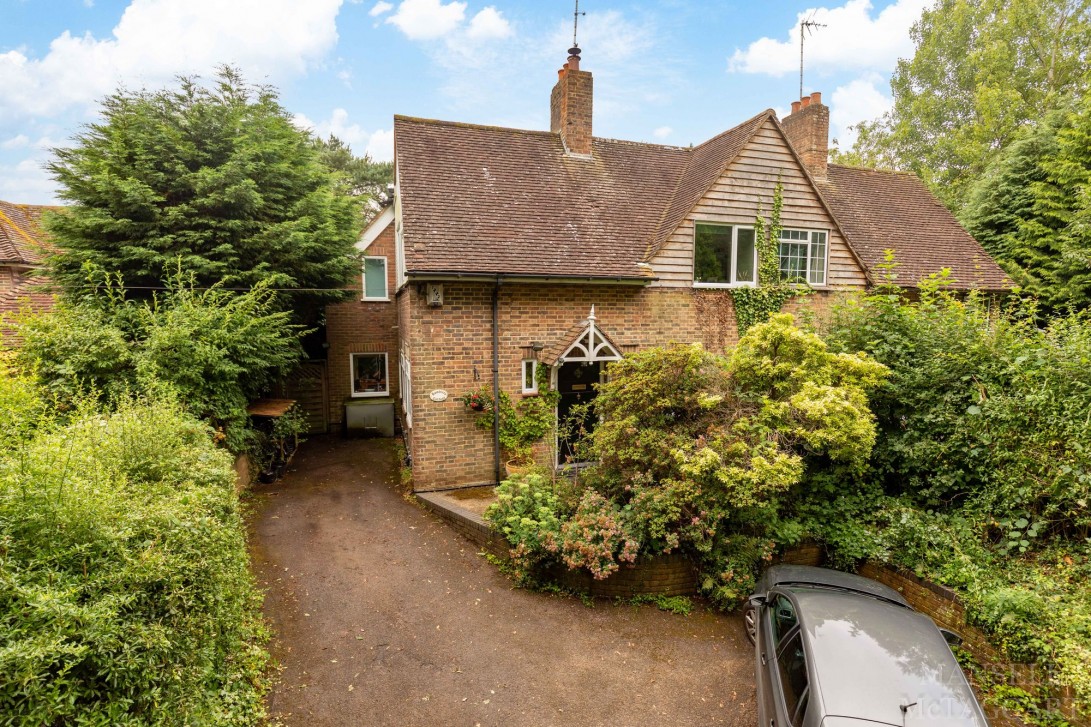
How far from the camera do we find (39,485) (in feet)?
10.2

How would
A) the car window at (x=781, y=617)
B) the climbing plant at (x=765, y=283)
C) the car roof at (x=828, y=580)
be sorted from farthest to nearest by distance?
the climbing plant at (x=765, y=283) → the car roof at (x=828, y=580) → the car window at (x=781, y=617)

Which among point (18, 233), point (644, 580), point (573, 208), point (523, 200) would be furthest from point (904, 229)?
point (18, 233)

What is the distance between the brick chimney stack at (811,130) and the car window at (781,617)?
1311 cm

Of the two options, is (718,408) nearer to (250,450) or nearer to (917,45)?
(250,450)

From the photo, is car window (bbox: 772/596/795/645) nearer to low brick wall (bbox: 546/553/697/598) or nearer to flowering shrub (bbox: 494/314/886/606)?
flowering shrub (bbox: 494/314/886/606)

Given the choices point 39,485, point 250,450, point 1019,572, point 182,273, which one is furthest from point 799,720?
point 182,273

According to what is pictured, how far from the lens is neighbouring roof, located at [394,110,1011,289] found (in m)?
10.1

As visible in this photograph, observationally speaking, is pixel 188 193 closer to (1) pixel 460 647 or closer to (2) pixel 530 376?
(2) pixel 530 376

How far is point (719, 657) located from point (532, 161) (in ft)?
35.4

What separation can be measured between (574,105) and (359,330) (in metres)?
9.30

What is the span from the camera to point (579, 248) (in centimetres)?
1069

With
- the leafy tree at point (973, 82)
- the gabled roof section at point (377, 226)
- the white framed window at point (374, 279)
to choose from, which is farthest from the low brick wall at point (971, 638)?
the leafy tree at point (973, 82)

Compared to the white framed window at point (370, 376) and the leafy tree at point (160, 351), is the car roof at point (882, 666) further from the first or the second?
the white framed window at point (370, 376)

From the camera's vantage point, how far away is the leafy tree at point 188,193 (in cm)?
1038
